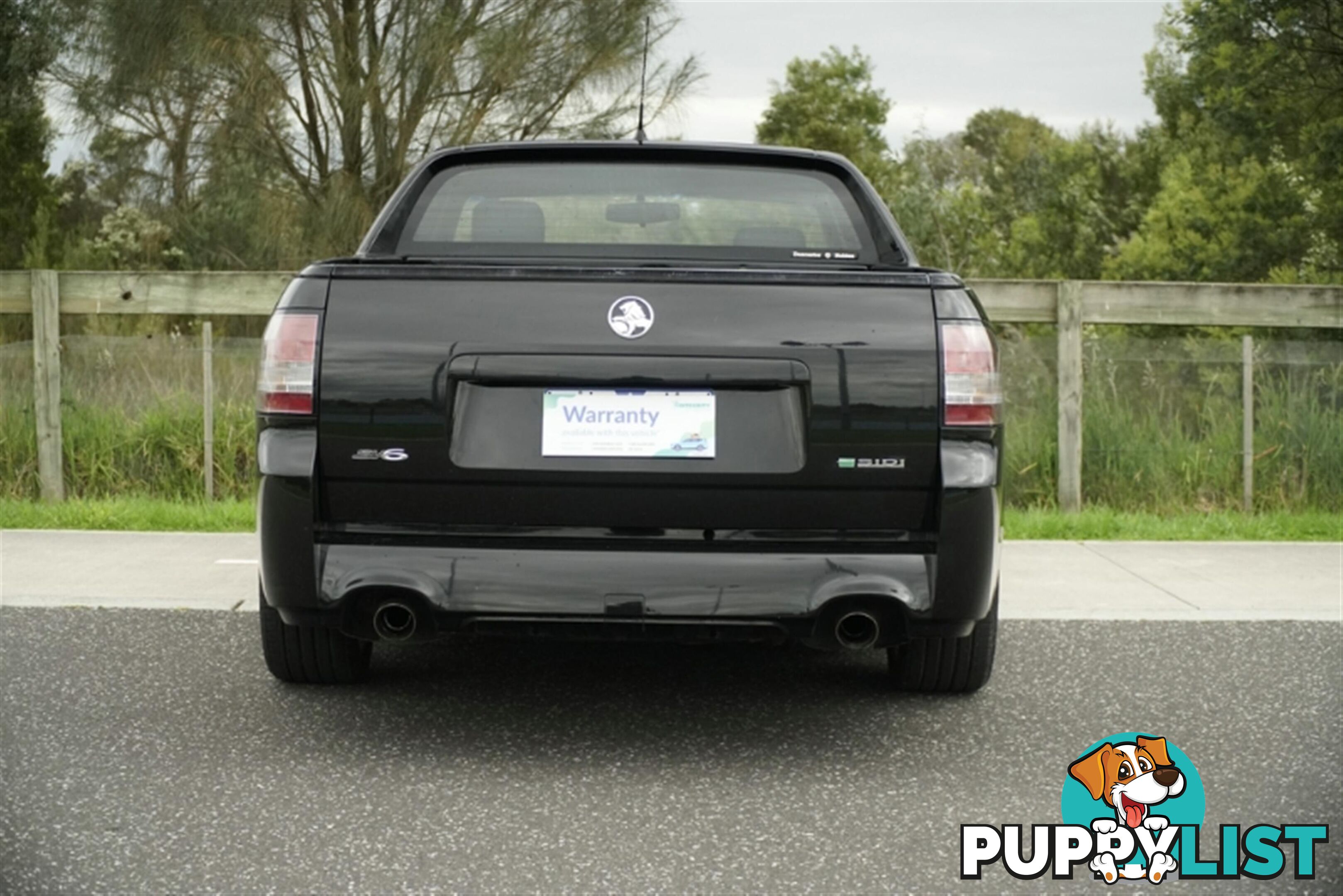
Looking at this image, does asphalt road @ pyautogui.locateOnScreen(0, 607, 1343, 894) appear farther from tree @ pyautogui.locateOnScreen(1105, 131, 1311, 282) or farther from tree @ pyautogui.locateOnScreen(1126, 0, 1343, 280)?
tree @ pyautogui.locateOnScreen(1105, 131, 1311, 282)

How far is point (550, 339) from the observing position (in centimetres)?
380

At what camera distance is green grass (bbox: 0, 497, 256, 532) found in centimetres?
818

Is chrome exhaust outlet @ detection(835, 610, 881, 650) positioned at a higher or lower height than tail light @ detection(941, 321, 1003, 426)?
lower

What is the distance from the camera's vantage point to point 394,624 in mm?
3961

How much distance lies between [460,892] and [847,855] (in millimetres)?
829

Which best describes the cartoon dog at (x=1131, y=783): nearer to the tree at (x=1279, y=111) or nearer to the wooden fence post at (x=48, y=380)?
the wooden fence post at (x=48, y=380)

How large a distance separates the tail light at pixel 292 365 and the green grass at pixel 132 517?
4.22 meters

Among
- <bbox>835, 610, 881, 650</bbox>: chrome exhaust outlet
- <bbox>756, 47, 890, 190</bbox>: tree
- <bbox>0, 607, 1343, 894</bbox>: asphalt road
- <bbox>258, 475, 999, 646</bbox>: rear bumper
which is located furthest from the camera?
<bbox>756, 47, 890, 190</bbox>: tree

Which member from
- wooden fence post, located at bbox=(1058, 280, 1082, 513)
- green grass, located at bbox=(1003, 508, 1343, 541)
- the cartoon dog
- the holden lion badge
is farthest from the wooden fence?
the holden lion badge

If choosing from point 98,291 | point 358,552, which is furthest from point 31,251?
point 358,552

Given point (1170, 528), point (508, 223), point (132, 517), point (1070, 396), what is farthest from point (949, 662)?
point (132, 517)

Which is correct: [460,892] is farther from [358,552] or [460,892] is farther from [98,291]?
[98,291]

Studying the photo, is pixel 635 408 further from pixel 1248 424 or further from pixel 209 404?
pixel 1248 424

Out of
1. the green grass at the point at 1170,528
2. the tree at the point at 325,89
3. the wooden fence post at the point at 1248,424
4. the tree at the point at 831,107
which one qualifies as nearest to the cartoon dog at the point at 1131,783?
the green grass at the point at 1170,528
